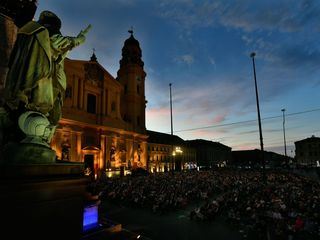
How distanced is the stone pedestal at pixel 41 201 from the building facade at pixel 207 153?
270 feet

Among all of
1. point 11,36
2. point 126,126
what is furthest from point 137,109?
point 11,36

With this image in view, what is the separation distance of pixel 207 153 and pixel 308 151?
4428 centimetres

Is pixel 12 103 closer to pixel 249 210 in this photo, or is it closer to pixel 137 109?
pixel 249 210

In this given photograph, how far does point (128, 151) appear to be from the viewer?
41375 millimetres

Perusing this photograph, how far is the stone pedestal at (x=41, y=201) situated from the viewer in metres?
2.13

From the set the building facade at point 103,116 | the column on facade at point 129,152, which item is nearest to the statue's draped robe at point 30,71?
the building facade at point 103,116

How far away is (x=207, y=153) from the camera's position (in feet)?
296

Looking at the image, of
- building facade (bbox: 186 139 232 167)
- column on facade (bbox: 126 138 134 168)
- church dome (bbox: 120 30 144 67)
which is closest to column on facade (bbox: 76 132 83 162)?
column on facade (bbox: 126 138 134 168)

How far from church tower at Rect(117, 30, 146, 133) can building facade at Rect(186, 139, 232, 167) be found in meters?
41.3

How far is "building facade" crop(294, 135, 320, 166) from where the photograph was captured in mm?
87938

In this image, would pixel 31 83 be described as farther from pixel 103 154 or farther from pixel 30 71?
pixel 103 154

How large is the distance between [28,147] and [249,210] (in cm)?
1337

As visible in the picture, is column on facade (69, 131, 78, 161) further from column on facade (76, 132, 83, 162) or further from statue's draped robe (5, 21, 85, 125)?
statue's draped robe (5, 21, 85, 125)

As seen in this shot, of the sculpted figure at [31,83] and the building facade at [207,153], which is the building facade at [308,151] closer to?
the building facade at [207,153]
